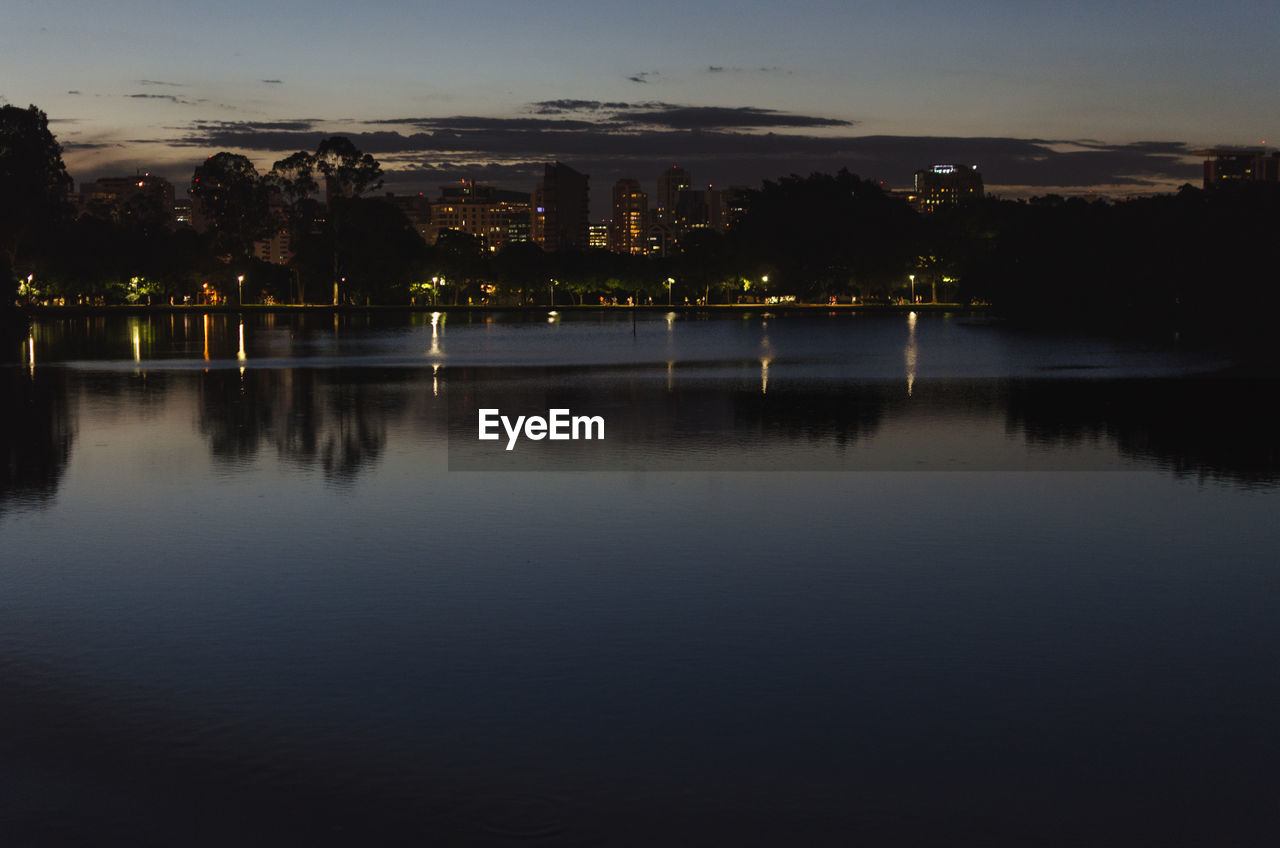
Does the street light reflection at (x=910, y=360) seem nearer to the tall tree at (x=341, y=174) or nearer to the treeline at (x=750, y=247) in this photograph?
the treeline at (x=750, y=247)

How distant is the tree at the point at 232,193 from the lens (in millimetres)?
161750

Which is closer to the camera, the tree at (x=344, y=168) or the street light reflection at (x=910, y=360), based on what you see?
the street light reflection at (x=910, y=360)

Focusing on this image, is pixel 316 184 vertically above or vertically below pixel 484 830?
above

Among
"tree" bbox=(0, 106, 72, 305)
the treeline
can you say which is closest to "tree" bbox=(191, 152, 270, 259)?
the treeline

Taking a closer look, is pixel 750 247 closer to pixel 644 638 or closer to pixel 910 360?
pixel 910 360

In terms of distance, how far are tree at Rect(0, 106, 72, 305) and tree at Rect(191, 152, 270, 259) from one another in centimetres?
3268

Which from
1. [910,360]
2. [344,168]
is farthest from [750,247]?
[910,360]

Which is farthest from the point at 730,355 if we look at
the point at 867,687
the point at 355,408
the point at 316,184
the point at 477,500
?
the point at 316,184

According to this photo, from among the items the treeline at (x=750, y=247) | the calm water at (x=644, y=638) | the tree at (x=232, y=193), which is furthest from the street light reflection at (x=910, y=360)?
the tree at (x=232, y=193)

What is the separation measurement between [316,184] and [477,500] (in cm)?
14595

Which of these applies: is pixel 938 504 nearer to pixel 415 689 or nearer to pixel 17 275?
pixel 415 689

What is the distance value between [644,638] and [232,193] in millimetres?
161318

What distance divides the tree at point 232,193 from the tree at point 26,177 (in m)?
32.7

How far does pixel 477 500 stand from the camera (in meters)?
16.9
